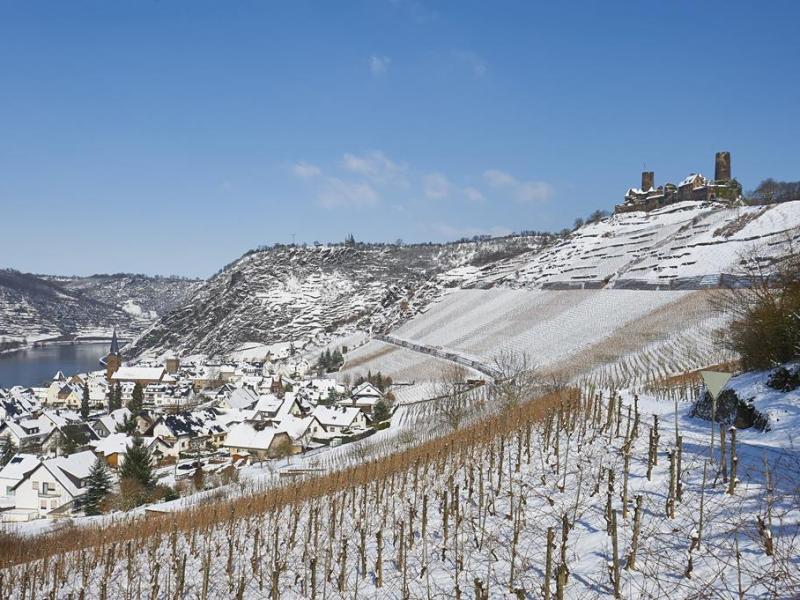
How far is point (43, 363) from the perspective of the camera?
5645 inches

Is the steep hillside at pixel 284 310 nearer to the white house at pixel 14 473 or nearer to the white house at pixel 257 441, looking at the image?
the white house at pixel 257 441

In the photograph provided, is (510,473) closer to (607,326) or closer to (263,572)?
(263,572)

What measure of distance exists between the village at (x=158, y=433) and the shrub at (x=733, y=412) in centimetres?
2257

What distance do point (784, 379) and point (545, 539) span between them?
7.81 meters

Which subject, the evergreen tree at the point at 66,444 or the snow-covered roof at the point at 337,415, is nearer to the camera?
the evergreen tree at the point at 66,444

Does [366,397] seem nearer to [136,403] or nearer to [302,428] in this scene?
[302,428]

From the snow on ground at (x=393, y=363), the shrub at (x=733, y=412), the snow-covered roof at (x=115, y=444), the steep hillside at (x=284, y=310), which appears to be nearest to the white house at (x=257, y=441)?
the snow-covered roof at (x=115, y=444)

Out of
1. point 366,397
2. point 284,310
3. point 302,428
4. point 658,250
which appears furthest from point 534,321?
point 284,310

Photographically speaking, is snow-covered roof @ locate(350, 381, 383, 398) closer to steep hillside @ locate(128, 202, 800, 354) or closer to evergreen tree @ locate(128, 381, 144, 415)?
evergreen tree @ locate(128, 381, 144, 415)

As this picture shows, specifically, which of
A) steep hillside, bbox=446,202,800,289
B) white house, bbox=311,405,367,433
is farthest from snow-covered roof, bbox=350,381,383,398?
steep hillside, bbox=446,202,800,289

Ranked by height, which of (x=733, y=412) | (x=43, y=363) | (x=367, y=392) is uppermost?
(x=733, y=412)

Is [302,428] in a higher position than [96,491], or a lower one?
lower

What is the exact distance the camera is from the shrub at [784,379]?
11.4m

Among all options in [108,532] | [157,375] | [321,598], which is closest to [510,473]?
[321,598]
